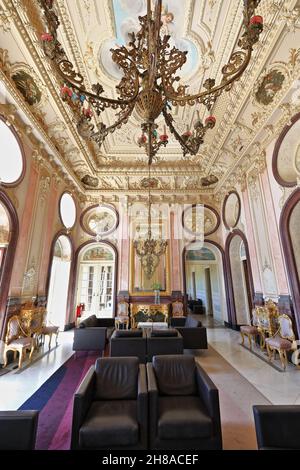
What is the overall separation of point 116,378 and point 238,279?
21.5 ft

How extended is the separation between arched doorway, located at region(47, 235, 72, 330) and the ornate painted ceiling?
3010mm

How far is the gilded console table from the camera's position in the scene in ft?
25.3

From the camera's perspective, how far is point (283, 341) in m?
4.15

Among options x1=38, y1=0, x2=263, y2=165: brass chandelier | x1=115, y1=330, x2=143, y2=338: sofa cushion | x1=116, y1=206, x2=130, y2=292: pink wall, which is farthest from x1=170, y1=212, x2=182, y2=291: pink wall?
x1=38, y1=0, x2=263, y2=165: brass chandelier

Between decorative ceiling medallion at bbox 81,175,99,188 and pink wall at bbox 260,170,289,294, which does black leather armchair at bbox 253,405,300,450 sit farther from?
decorative ceiling medallion at bbox 81,175,99,188

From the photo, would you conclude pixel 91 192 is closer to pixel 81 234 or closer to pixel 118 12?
pixel 81 234

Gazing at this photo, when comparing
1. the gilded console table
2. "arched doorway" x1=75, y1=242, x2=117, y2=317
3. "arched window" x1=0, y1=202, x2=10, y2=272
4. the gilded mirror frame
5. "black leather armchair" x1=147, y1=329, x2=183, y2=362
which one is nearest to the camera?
"black leather armchair" x1=147, y1=329, x2=183, y2=362

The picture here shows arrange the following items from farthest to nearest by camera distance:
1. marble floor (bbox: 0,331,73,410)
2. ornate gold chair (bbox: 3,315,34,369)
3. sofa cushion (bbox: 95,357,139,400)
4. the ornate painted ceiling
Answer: ornate gold chair (bbox: 3,315,34,369), the ornate painted ceiling, marble floor (bbox: 0,331,73,410), sofa cushion (bbox: 95,357,139,400)

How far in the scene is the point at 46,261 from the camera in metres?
6.11

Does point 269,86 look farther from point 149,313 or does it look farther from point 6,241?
point 149,313

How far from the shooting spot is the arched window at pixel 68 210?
775cm

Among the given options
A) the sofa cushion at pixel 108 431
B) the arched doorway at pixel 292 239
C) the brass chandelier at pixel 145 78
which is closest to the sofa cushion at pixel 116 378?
the sofa cushion at pixel 108 431
